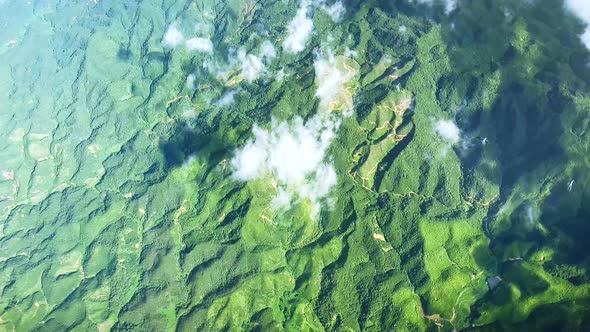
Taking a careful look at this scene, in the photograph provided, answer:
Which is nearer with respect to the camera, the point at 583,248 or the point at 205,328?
the point at 583,248

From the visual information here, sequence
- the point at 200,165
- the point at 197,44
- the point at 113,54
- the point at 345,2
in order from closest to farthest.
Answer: the point at 200,165 < the point at 345,2 < the point at 197,44 < the point at 113,54

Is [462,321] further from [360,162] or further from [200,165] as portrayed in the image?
[200,165]

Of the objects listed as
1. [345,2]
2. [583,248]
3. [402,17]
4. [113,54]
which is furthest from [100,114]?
[583,248]

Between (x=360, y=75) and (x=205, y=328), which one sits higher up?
(x=360, y=75)

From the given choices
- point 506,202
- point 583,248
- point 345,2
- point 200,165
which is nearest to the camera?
point 583,248

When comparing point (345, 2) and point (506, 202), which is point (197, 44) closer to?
point (345, 2)

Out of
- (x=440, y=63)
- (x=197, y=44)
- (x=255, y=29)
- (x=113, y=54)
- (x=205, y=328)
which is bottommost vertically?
(x=205, y=328)
